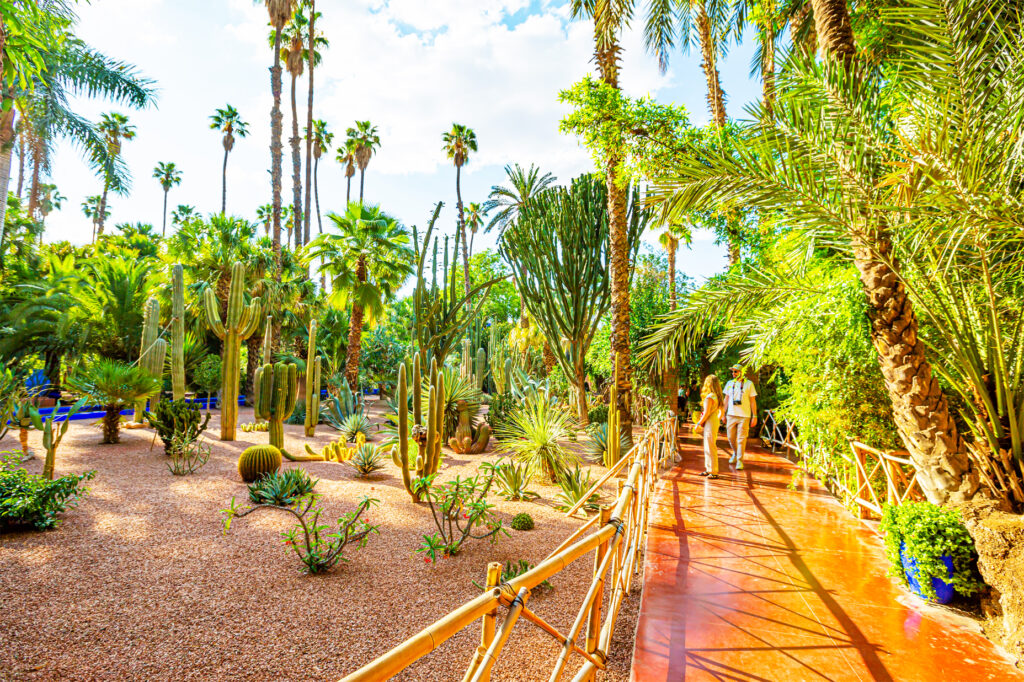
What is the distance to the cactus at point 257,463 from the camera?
6.64m

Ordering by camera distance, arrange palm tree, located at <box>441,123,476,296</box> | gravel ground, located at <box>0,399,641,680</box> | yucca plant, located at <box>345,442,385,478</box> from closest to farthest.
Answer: gravel ground, located at <box>0,399,641,680</box>
yucca plant, located at <box>345,442,385,478</box>
palm tree, located at <box>441,123,476,296</box>

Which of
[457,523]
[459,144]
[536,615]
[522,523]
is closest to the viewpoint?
[536,615]

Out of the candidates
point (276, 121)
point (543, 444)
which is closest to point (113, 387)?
point (543, 444)

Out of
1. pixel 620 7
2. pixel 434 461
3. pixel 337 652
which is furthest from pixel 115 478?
pixel 620 7

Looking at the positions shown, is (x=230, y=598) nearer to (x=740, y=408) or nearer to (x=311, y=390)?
(x=740, y=408)

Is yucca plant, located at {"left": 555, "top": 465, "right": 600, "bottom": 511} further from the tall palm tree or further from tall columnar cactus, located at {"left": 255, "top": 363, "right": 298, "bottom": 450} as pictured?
the tall palm tree

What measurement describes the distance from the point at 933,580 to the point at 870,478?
6.31 ft

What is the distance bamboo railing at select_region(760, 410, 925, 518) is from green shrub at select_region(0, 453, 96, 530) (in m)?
7.98

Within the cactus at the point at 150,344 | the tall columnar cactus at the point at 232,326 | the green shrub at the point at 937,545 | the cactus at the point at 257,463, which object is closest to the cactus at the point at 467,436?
the cactus at the point at 257,463

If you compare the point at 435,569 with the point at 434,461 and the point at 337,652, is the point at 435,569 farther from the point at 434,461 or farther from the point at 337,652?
the point at 434,461

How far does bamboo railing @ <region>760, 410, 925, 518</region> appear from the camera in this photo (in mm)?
4488

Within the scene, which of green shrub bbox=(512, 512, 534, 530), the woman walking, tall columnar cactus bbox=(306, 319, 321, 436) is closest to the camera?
green shrub bbox=(512, 512, 534, 530)

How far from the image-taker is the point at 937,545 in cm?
311

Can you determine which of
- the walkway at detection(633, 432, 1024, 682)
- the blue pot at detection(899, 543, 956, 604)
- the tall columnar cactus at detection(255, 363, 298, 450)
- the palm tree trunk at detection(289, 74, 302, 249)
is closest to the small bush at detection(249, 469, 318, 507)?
the tall columnar cactus at detection(255, 363, 298, 450)
